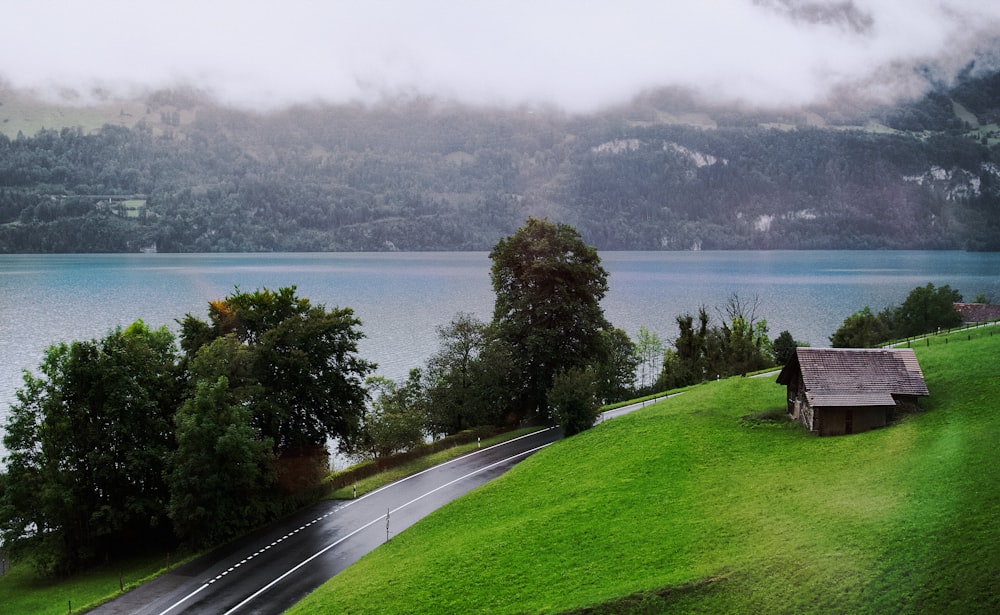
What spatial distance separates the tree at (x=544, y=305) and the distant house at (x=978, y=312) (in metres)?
56.8

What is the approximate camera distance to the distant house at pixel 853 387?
39.5 m

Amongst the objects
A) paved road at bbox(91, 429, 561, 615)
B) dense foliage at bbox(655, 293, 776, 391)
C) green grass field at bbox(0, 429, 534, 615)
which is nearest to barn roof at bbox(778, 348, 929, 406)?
paved road at bbox(91, 429, 561, 615)

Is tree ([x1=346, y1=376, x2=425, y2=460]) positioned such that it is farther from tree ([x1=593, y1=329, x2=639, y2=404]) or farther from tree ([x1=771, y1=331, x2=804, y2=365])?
tree ([x1=771, y1=331, x2=804, y2=365])

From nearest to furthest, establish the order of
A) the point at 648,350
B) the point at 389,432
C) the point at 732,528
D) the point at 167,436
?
the point at 732,528, the point at 167,436, the point at 389,432, the point at 648,350

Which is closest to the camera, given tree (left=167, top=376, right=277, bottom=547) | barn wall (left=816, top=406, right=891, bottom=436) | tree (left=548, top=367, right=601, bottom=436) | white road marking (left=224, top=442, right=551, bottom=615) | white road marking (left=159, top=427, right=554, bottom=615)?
white road marking (left=224, top=442, right=551, bottom=615)

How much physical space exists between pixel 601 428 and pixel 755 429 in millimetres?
11594

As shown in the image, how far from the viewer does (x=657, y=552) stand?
93.4ft

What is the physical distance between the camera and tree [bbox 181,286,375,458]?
49.5 m

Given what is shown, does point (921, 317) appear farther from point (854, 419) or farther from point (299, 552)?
point (299, 552)

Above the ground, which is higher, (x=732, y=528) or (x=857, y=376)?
(x=857, y=376)

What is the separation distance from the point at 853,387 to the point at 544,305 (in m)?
28.3

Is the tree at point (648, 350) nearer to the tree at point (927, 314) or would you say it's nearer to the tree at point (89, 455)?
the tree at point (927, 314)

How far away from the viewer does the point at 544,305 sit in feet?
209

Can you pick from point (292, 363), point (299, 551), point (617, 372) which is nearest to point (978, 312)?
point (617, 372)
